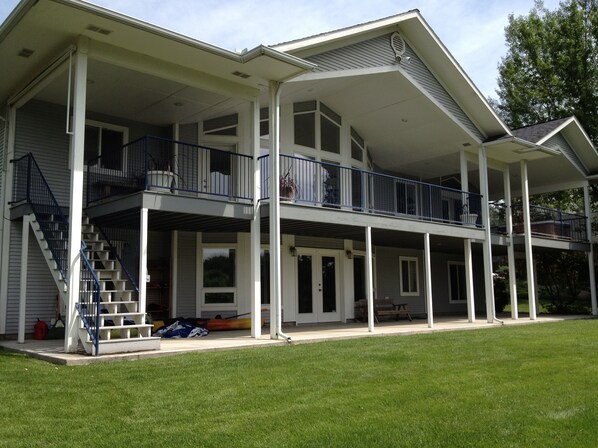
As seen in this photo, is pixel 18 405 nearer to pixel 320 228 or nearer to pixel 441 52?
pixel 320 228

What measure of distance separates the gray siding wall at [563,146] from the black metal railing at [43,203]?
603 inches

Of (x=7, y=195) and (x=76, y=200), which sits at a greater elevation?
(x=7, y=195)

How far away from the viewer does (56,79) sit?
11.3 m

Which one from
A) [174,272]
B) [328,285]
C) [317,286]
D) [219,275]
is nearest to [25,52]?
[174,272]

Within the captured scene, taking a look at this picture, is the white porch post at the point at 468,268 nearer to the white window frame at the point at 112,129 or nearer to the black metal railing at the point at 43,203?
the white window frame at the point at 112,129

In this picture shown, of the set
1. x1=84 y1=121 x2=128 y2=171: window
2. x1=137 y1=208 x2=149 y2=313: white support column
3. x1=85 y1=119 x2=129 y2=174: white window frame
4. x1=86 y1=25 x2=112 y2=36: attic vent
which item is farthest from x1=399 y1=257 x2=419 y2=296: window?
x1=86 y1=25 x2=112 y2=36: attic vent

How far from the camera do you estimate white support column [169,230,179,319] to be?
1406cm

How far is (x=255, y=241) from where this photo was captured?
11883 mm

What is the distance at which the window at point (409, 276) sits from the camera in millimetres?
20656

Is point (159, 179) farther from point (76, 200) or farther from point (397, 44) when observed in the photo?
point (397, 44)

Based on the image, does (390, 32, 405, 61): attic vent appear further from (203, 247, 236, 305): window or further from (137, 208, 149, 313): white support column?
(137, 208, 149, 313): white support column

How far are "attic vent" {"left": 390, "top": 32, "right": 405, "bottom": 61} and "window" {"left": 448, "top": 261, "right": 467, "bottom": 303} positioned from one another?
35.2ft

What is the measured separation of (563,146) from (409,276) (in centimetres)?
704

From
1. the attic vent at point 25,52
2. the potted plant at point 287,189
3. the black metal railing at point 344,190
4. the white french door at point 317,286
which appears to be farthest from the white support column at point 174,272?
the attic vent at point 25,52
